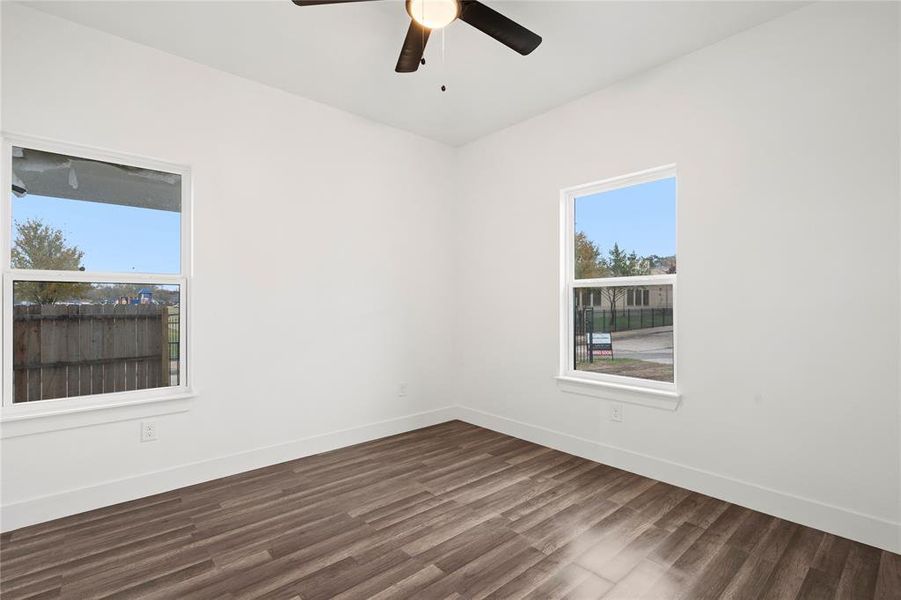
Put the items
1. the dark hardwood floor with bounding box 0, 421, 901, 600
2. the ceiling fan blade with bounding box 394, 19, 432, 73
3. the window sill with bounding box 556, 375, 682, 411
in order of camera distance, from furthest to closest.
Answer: the window sill with bounding box 556, 375, 682, 411
the ceiling fan blade with bounding box 394, 19, 432, 73
the dark hardwood floor with bounding box 0, 421, 901, 600

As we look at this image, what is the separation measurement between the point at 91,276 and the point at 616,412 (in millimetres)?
3695

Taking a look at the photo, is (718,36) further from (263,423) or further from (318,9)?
(263,423)

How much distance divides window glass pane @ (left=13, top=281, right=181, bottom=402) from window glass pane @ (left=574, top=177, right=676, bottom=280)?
315 cm

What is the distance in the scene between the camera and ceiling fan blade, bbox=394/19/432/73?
2303 mm

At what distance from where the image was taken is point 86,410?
2.73 m

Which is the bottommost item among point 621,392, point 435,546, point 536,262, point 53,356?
point 435,546

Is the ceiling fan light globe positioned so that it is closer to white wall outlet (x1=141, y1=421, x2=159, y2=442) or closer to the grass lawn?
the grass lawn

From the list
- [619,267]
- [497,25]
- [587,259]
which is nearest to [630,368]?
[619,267]

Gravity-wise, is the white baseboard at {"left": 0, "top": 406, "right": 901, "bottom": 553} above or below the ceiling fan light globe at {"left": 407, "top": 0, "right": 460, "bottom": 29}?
below

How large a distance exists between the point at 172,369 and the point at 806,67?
4390 millimetres

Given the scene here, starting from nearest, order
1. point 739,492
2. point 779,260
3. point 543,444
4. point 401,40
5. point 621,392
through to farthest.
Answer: point 779,260
point 739,492
point 401,40
point 621,392
point 543,444

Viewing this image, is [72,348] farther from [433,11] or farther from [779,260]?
[779,260]

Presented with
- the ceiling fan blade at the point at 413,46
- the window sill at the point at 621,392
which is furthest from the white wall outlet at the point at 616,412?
the ceiling fan blade at the point at 413,46

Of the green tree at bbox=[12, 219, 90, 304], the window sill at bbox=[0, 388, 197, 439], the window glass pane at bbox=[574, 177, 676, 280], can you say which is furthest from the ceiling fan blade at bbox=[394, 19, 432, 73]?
the window sill at bbox=[0, 388, 197, 439]
